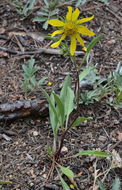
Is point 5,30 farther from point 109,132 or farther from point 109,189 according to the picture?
point 109,189

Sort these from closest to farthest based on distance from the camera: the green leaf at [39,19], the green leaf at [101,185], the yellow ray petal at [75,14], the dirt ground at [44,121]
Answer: the yellow ray petal at [75,14] < the green leaf at [101,185] < the dirt ground at [44,121] < the green leaf at [39,19]

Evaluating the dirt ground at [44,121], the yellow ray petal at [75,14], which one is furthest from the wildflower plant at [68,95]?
the dirt ground at [44,121]

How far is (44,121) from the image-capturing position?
6.88ft

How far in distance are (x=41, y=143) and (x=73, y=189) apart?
0.44 m

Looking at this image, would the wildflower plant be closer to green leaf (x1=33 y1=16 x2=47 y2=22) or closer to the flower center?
the flower center

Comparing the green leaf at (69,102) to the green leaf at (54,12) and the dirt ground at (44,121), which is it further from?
the green leaf at (54,12)

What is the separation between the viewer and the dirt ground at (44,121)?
1780 mm

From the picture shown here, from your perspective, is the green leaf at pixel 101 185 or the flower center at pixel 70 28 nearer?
the flower center at pixel 70 28

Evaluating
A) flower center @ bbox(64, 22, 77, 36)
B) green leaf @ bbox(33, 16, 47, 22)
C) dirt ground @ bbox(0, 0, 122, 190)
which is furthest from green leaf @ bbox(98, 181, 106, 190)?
green leaf @ bbox(33, 16, 47, 22)

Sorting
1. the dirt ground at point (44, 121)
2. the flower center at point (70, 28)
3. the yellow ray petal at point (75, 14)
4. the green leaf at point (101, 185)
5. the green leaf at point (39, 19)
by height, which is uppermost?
the yellow ray petal at point (75, 14)

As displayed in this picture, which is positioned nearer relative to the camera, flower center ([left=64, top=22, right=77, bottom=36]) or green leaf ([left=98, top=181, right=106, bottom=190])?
flower center ([left=64, top=22, right=77, bottom=36])

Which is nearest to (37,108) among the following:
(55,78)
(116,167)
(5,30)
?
(55,78)

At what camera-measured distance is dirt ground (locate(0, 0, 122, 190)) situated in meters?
1.78

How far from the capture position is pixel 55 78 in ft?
7.95
